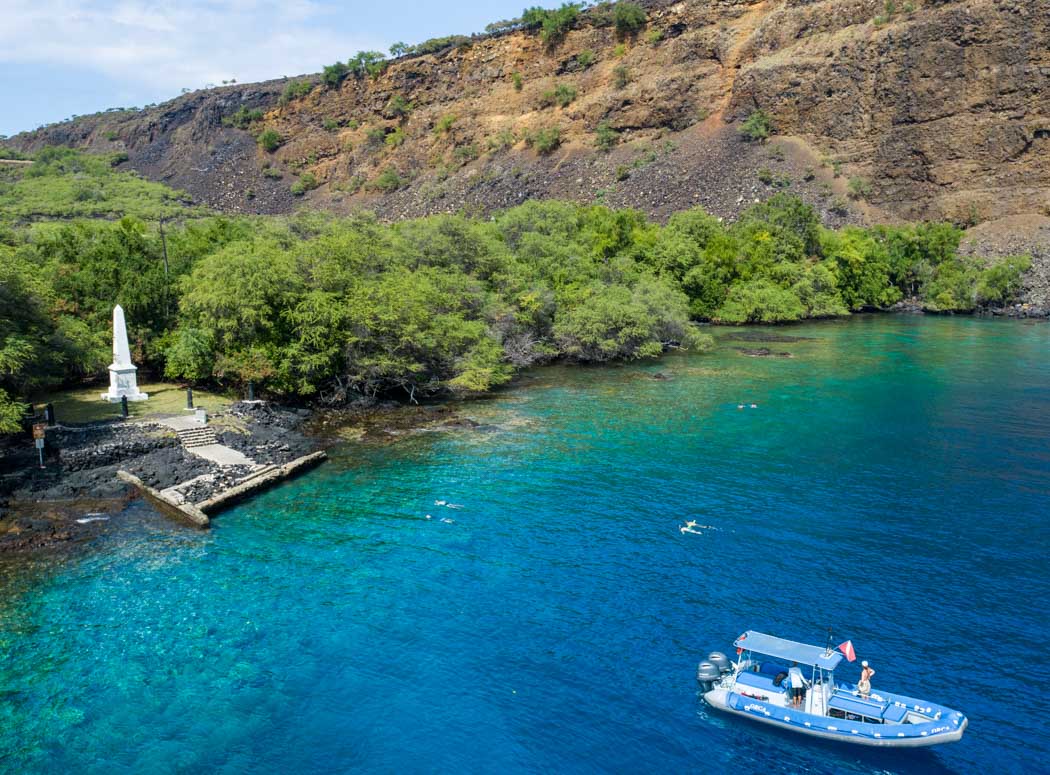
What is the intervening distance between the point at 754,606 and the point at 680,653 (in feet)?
10.9

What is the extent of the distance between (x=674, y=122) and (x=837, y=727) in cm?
12169

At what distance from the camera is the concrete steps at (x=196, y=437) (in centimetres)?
3609

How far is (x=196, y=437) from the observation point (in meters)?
36.4

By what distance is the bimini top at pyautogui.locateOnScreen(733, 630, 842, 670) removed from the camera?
1870 cm

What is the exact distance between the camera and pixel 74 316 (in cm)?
4550

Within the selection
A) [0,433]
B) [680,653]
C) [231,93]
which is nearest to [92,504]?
[0,433]

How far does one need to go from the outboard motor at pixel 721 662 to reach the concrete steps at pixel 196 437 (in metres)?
25.8

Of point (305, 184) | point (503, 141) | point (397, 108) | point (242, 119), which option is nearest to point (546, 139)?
point (503, 141)

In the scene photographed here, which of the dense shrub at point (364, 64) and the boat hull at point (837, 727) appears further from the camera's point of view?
the dense shrub at point (364, 64)

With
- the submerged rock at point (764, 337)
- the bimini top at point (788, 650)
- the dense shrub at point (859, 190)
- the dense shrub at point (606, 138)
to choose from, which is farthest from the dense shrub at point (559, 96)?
the bimini top at point (788, 650)

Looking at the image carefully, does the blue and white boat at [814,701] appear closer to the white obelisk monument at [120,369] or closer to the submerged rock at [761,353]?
the white obelisk monument at [120,369]

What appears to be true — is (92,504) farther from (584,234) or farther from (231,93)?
(231,93)

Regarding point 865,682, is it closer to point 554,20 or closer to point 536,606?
point 536,606

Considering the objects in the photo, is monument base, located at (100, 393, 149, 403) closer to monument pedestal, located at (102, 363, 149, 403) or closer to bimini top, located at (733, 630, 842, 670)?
monument pedestal, located at (102, 363, 149, 403)
